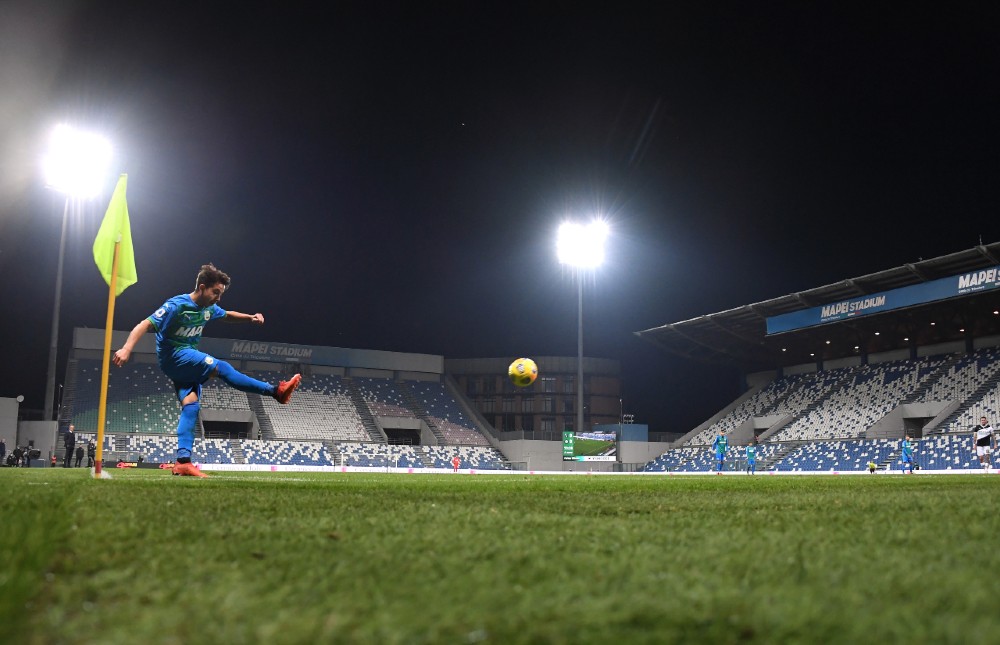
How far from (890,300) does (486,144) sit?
23.7 meters

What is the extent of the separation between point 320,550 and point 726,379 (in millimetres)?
55811

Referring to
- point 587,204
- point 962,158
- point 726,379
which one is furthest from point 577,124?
point 726,379

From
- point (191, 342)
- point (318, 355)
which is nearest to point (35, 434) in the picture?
point (318, 355)

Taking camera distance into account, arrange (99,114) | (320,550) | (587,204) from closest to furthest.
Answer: (320,550)
(99,114)
(587,204)

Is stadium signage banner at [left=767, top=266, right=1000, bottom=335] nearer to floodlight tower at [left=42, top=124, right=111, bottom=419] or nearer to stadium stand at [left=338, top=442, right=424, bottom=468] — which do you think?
stadium stand at [left=338, top=442, right=424, bottom=468]

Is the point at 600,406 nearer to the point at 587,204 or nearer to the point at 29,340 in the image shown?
the point at 587,204

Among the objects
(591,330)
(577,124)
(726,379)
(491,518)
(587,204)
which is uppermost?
(577,124)

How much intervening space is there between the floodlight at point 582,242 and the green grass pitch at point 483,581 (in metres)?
36.3

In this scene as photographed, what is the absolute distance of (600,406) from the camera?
59.5m

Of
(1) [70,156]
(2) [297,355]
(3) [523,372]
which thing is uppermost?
(1) [70,156]

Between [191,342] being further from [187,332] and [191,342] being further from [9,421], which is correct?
[9,421]

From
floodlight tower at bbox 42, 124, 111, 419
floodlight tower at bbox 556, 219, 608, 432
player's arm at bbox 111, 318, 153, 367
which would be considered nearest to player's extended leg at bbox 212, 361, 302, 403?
player's arm at bbox 111, 318, 153, 367

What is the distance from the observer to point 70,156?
26938 millimetres

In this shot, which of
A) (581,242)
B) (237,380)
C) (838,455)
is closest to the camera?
(237,380)
